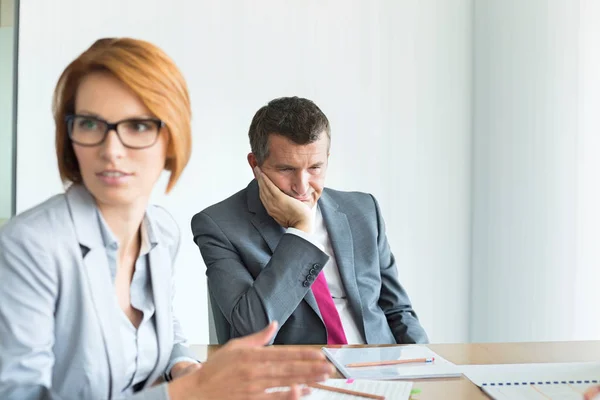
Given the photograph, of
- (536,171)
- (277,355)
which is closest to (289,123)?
(277,355)

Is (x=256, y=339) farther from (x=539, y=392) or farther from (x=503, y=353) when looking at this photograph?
(x=503, y=353)

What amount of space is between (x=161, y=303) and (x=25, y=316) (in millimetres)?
304

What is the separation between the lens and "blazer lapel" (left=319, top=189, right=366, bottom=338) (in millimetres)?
2248

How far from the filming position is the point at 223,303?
210 centimetres

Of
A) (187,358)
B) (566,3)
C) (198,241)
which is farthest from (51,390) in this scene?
(566,3)

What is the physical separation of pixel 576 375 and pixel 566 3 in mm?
2119

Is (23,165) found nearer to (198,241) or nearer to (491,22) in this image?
(198,241)

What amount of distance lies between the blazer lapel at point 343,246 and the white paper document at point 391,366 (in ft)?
1.04

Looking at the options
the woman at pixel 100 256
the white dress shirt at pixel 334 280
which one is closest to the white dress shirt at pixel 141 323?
the woman at pixel 100 256

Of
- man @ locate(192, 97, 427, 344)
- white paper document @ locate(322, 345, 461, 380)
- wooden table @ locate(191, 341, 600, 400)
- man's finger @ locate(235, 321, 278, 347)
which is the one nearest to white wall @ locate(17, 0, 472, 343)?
man @ locate(192, 97, 427, 344)

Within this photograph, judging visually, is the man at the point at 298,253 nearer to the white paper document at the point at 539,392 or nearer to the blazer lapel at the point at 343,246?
the blazer lapel at the point at 343,246

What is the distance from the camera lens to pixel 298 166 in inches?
90.4

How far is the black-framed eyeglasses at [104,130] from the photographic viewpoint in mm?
1204

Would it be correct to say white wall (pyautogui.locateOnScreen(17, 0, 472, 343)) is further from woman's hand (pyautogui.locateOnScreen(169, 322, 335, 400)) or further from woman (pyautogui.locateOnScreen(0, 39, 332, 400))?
woman's hand (pyautogui.locateOnScreen(169, 322, 335, 400))
